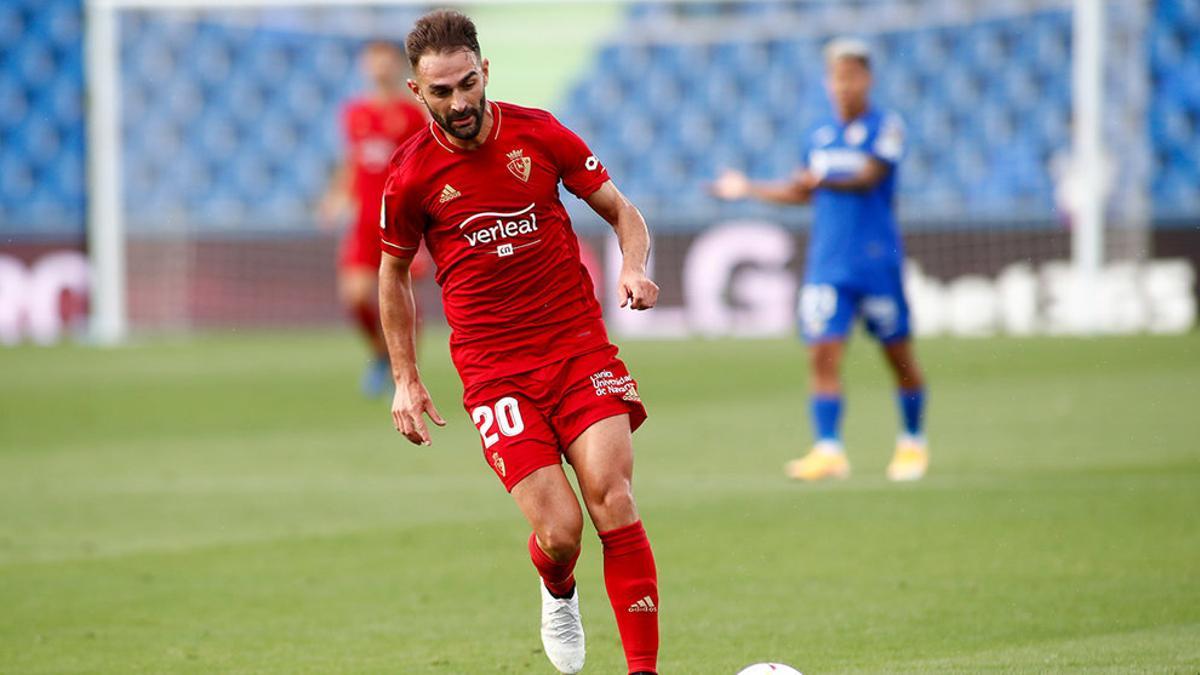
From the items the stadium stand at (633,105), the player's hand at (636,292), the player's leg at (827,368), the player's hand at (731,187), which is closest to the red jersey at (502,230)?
the player's hand at (636,292)

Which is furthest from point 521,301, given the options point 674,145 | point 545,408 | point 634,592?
point 674,145

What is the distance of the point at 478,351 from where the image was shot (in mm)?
5273

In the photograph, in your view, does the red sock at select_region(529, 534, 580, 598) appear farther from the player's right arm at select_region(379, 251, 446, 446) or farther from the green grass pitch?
the player's right arm at select_region(379, 251, 446, 446)

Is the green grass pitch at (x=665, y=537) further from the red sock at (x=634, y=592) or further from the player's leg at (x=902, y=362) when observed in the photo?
the red sock at (x=634, y=592)

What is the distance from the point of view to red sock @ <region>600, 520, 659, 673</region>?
4.79 m

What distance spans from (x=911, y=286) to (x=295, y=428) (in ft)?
28.4

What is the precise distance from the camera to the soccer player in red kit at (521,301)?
5004mm

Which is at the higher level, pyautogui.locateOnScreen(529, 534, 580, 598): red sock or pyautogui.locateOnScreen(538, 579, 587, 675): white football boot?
pyautogui.locateOnScreen(529, 534, 580, 598): red sock

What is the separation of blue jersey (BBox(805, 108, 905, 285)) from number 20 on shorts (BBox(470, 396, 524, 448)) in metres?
4.64

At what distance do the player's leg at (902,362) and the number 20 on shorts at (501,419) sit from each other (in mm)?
4641

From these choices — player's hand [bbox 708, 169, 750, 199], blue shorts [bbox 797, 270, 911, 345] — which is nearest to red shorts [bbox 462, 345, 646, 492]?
player's hand [bbox 708, 169, 750, 199]

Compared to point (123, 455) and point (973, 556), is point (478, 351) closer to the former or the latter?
point (973, 556)

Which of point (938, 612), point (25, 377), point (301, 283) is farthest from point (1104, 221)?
point (938, 612)

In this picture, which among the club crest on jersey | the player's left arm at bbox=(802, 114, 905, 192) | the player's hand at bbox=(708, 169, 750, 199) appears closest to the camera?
the club crest on jersey
